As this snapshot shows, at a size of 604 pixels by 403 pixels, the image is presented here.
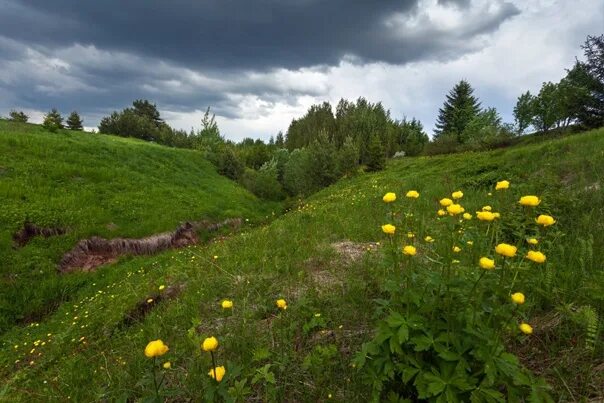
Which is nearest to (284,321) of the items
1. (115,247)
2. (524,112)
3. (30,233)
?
(115,247)

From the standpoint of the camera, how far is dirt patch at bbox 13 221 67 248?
481 inches

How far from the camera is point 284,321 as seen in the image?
13.0 feet

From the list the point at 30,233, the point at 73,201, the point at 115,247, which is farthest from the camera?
the point at 73,201

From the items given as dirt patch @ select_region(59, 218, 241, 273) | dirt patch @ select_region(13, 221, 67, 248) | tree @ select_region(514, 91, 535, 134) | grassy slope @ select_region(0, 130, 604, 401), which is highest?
tree @ select_region(514, 91, 535, 134)

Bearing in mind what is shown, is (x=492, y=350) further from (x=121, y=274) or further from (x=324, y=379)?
(x=121, y=274)

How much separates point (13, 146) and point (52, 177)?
3.73m

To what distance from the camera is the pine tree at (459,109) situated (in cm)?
6256

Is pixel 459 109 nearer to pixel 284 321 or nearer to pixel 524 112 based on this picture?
pixel 524 112

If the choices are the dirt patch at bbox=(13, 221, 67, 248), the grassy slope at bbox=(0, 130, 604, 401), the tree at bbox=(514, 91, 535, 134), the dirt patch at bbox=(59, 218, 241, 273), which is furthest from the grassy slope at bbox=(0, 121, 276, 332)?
the tree at bbox=(514, 91, 535, 134)

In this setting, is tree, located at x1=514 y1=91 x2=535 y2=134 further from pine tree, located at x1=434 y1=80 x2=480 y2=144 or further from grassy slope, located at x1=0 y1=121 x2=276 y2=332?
grassy slope, located at x1=0 y1=121 x2=276 y2=332

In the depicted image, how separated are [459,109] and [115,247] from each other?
65.0m

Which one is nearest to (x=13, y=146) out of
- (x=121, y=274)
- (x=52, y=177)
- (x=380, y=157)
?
(x=52, y=177)

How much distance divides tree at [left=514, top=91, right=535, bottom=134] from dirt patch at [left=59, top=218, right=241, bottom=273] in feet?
181

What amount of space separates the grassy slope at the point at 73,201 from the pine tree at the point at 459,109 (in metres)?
50.8
